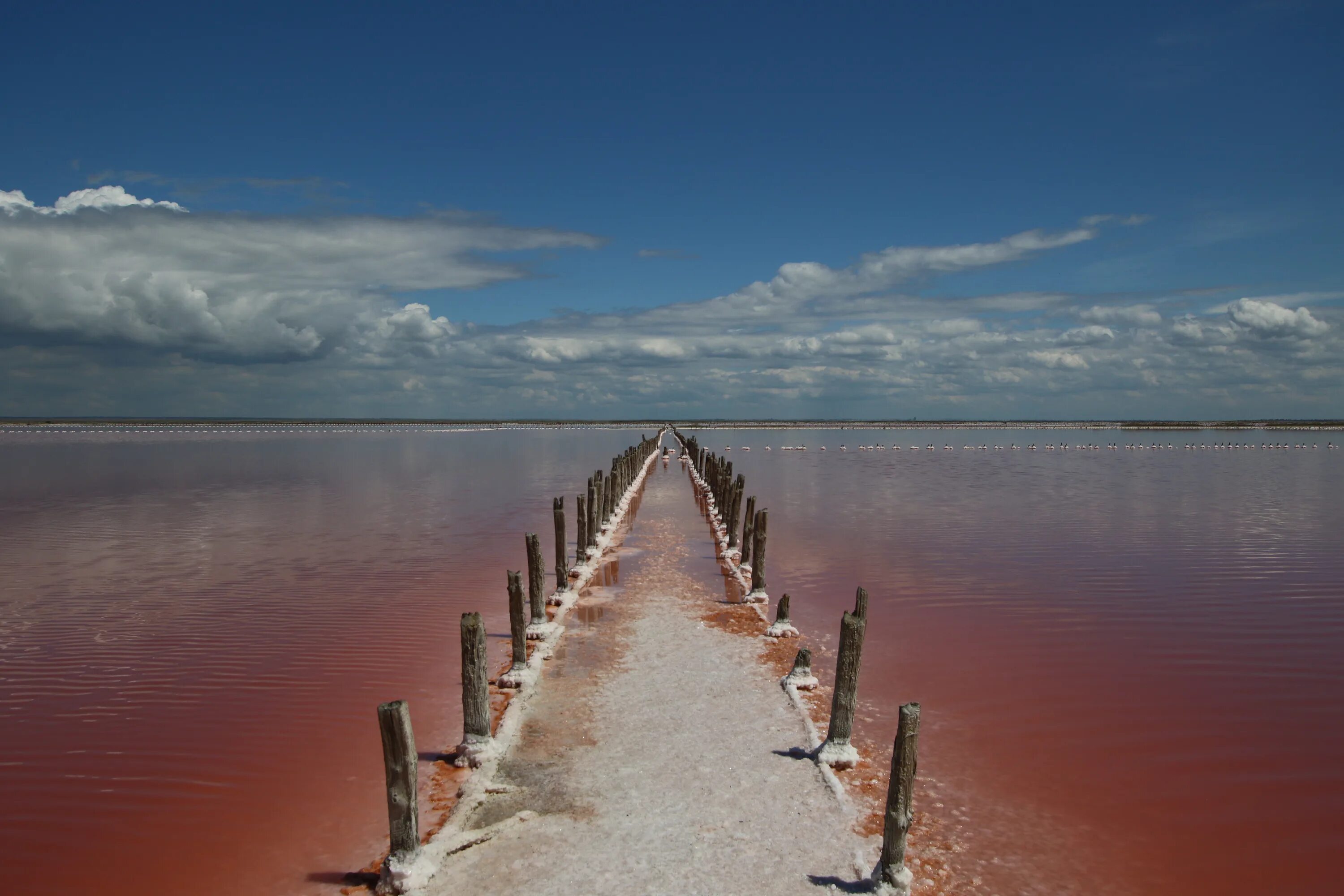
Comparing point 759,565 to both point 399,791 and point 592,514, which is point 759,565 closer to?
point 592,514

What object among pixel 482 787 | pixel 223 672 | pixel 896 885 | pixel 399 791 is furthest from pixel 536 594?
pixel 896 885

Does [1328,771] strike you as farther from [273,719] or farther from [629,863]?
[273,719]

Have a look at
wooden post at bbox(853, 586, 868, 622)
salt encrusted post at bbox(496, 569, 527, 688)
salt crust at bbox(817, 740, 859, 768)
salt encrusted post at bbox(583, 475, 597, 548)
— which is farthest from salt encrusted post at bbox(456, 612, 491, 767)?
salt encrusted post at bbox(583, 475, 597, 548)

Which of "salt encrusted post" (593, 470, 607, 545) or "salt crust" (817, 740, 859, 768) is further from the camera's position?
"salt encrusted post" (593, 470, 607, 545)

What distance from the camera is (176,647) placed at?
1207 cm

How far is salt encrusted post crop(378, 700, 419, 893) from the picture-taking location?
6152mm

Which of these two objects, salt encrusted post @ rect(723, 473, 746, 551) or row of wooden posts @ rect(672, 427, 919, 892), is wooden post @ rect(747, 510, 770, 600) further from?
salt encrusted post @ rect(723, 473, 746, 551)

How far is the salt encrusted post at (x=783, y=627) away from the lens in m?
12.3

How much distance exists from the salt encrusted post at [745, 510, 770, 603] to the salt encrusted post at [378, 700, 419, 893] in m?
9.04

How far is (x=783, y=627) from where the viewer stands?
1238 centimetres

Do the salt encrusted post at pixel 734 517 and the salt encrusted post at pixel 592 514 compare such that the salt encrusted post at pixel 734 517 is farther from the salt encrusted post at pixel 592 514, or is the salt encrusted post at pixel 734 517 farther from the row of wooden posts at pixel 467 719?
the row of wooden posts at pixel 467 719

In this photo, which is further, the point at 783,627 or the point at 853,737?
the point at 783,627

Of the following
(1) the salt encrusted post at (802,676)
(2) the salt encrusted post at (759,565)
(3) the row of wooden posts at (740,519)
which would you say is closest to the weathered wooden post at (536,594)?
(2) the salt encrusted post at (759,565)

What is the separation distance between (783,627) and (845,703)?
14.1 feet
